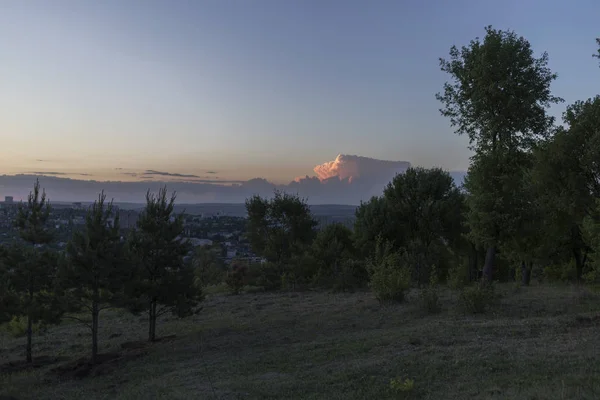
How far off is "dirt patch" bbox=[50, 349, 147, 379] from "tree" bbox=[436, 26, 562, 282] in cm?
1452

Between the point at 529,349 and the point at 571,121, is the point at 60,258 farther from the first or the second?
the point at 571,121

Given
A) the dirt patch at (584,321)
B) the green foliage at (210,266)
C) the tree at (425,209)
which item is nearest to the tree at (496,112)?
the dirt patch at (584,321)

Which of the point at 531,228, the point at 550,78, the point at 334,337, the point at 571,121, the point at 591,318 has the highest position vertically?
the point at 550,78

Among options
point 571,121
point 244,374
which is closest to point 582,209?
point 571,121

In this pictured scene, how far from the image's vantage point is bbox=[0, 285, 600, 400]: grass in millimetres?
7781

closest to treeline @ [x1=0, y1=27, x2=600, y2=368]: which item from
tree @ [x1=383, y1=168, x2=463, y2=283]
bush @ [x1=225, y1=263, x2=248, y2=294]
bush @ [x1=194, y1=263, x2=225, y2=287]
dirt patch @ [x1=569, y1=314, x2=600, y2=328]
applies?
dirt patch @ [x1=569, y1=314, x2=600, y2=328]

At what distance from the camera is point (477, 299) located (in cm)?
1553

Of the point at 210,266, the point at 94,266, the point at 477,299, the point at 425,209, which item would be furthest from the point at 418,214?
the point at 210,266

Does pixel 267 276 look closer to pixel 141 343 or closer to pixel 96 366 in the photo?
pixel 141 343

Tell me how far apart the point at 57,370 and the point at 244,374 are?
817cm

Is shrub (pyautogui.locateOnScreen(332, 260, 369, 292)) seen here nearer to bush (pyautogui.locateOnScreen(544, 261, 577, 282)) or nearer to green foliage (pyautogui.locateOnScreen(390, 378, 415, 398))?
bush (pyautogui.locateOnScreen(544, 261, 577, 282))

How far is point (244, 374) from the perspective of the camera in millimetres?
10492

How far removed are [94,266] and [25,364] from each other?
5.05 metres

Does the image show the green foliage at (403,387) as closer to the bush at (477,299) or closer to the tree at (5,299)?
the bush at (477,299)
